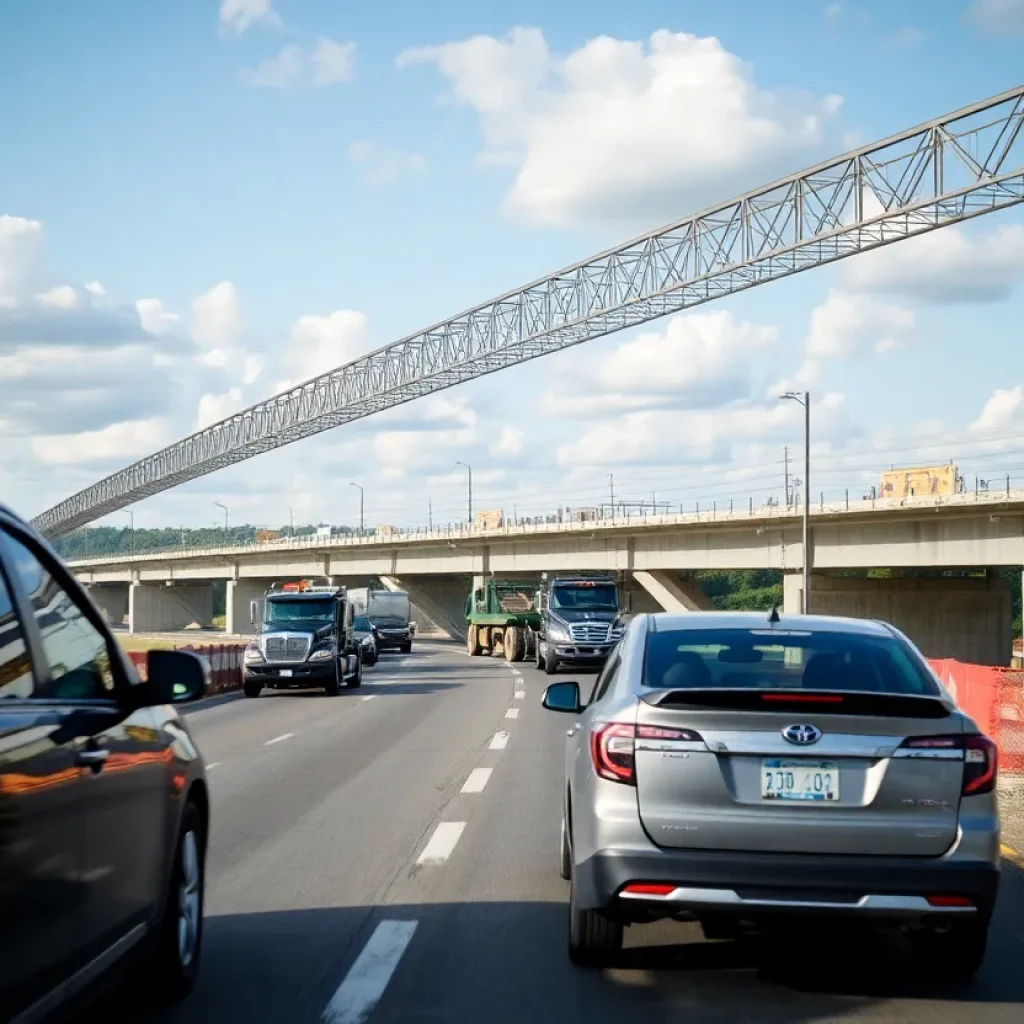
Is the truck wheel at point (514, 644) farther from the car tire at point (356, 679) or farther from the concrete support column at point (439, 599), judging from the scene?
the concrete support column at point (439, 599)

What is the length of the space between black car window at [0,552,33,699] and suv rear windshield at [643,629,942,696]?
9.48 feet

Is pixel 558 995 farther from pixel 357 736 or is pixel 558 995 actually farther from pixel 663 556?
pixel 663 556

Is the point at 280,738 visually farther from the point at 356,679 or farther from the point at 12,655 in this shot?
the point at 12,655

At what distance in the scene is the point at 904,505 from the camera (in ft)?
163

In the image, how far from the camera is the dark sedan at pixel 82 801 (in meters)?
3.83

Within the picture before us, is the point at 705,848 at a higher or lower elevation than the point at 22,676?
lower

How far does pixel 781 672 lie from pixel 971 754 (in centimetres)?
142

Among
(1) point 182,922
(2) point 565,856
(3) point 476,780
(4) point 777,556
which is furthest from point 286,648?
(4) point 777,556

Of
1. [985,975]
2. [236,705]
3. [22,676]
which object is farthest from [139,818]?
[236,705]

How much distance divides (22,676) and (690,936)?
4104mm

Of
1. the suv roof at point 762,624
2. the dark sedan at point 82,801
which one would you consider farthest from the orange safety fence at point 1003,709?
the dark sedan at point 82,801

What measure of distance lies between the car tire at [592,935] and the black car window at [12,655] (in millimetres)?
2862

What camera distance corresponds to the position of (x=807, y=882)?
224 inches

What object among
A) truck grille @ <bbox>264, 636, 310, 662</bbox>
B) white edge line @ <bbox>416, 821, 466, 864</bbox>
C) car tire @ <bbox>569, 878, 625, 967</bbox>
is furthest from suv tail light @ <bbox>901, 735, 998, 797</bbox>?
truck grille @ <bbox>264, 636, 310, 662</bbox>
